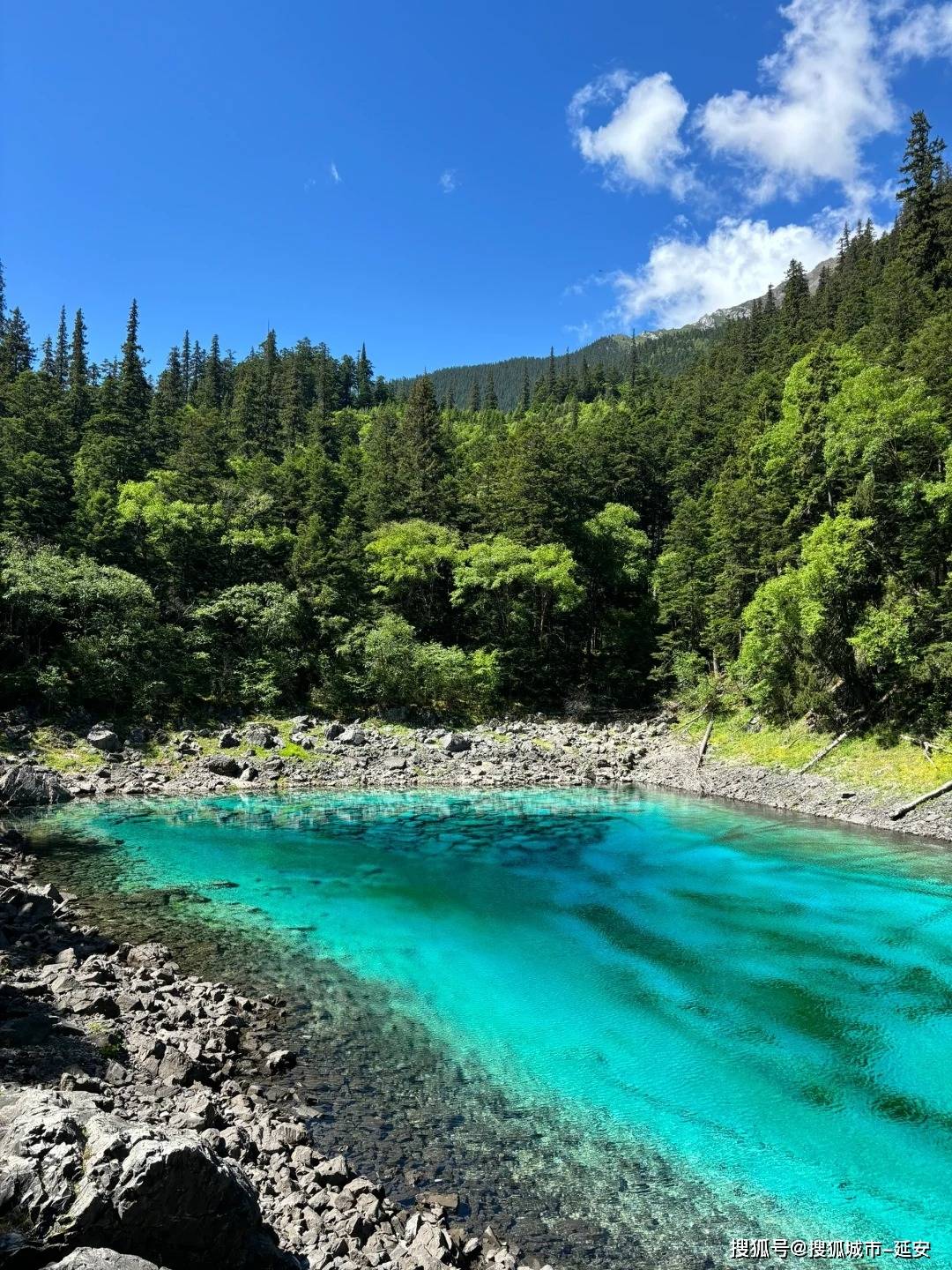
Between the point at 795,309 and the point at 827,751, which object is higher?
the point at 795,309

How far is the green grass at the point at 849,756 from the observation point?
25172mm

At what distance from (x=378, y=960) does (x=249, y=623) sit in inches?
1227

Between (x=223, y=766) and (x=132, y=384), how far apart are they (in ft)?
168

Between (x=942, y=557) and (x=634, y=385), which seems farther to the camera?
(x=634, y=385)

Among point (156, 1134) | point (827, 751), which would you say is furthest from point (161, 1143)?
point (827, 751)

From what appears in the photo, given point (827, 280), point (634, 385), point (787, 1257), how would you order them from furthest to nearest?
point (634, 385), point (827, 280), point (787, 1257)

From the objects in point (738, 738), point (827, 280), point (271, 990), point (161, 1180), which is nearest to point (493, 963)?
point (271, 990)

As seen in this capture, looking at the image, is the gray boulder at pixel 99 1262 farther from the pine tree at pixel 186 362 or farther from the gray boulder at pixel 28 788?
A: the pine tree at pixel 186 362

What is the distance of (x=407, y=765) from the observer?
117ft

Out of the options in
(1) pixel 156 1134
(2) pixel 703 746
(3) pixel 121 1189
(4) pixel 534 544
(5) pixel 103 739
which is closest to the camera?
(3) pixel 121 1189

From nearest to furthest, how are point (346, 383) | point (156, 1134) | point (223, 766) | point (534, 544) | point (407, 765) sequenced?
point (156, 1134)
point (223, 766)
point (407, 765)
point (534, 544)
point (346, 383)

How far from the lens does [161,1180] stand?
16.1 ft

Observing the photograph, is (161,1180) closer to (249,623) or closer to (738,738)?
(738,738)

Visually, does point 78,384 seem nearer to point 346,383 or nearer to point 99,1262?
point 346,383
